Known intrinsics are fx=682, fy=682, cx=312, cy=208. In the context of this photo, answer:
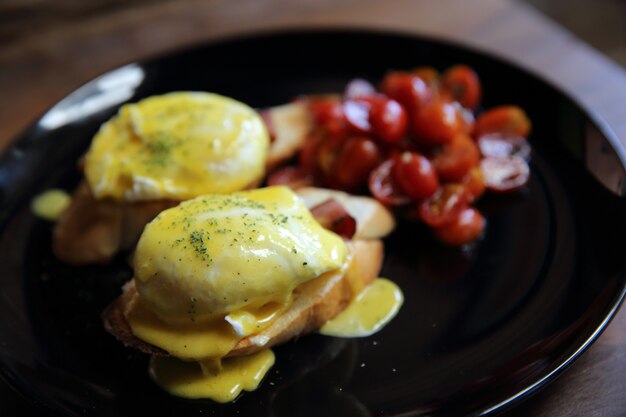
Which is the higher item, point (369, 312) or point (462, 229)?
point (462, 229)

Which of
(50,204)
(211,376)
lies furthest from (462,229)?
(50,204)

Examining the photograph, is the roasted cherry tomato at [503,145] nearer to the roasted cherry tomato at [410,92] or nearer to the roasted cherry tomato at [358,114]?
the roasted cherry tomato at [410,92]

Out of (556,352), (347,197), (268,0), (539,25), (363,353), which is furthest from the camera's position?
(268,0)

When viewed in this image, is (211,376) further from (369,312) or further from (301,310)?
(369,312)

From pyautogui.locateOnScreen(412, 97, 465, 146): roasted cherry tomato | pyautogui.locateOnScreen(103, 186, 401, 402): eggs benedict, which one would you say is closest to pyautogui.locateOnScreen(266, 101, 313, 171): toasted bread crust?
pyautogui.locateOnScreen(412, 97, 465, 146): roasted cherry tomato

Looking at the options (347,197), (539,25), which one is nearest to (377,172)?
(347,197)

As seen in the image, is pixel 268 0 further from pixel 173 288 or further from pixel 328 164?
pixel 173 288
